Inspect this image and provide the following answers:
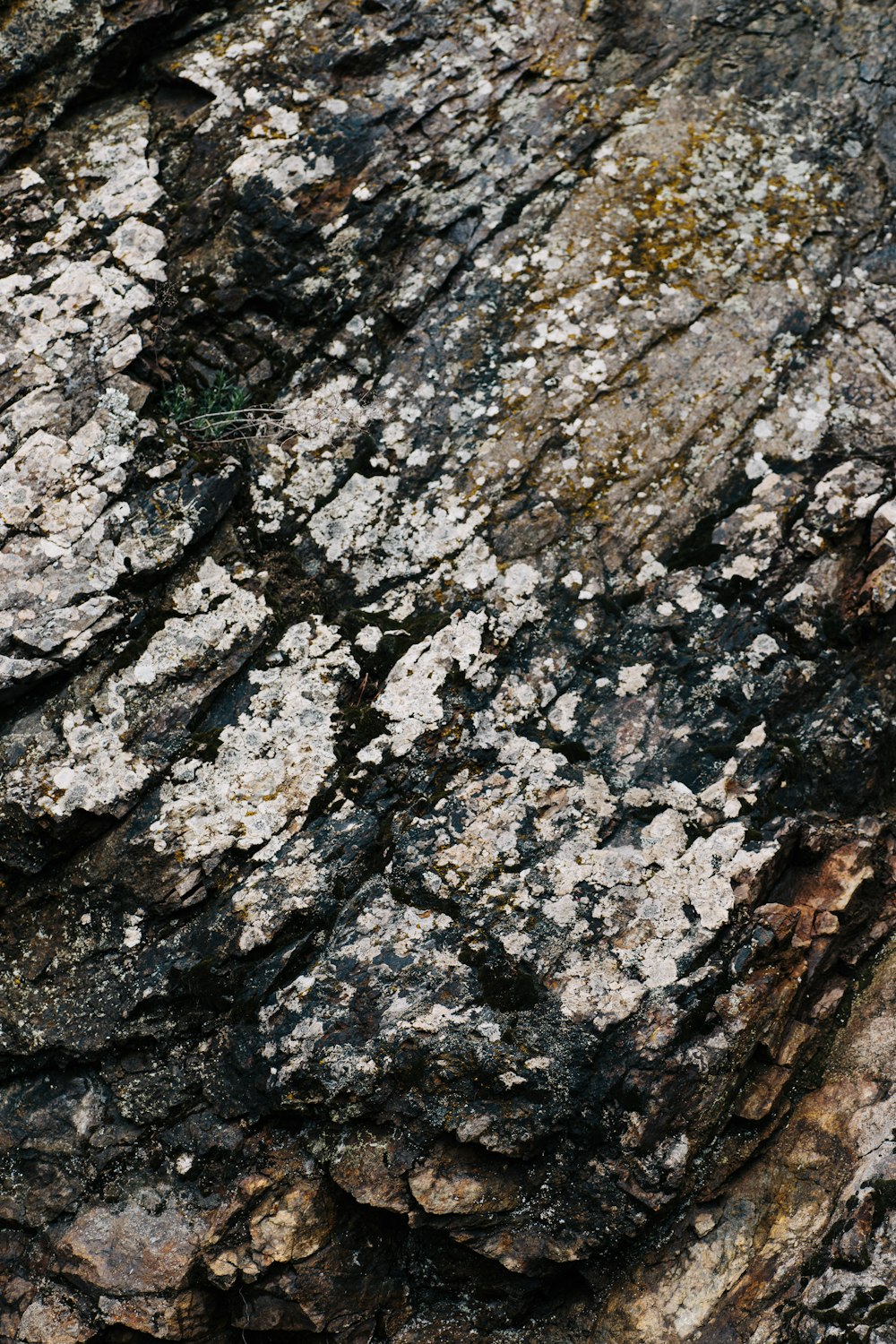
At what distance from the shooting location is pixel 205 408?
17.0ft

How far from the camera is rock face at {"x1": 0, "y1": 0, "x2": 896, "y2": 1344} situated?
4.31 meters

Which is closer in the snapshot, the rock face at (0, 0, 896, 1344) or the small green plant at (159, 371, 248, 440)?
the rock face at (0, 0, 896, 1344)

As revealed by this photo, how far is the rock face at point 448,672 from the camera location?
4309mm

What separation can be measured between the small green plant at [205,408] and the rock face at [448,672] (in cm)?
2

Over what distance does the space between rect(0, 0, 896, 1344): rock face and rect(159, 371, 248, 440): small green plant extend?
25 mm

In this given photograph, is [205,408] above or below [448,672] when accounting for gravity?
above

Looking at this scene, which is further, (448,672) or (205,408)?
(205,408)

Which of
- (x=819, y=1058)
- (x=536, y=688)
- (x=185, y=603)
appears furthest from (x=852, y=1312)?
(x=185, y=603)

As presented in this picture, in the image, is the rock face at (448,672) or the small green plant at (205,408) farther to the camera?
the small green plant at (205,408)

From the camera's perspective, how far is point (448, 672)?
4.84 metres

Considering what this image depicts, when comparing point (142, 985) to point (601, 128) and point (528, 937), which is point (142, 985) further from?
point (601, 128)

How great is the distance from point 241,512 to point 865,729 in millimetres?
3416

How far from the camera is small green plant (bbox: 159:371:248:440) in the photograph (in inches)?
202

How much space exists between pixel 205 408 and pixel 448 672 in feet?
6.50
